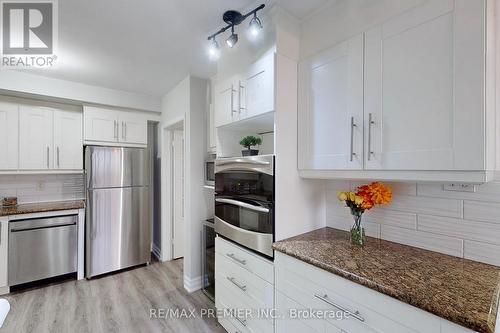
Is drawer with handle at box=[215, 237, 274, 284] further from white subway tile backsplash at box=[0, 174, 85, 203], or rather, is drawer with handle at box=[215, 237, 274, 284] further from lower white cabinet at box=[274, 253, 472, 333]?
white subway tile backsplash at box=[0, 174, 85, 203]

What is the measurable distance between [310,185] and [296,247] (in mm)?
539

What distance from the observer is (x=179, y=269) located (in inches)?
128

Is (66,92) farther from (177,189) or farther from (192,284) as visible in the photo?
(192,284)

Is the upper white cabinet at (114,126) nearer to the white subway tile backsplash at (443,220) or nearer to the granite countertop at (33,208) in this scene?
the granite countertop at (33,208)

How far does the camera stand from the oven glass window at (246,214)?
5.12ft

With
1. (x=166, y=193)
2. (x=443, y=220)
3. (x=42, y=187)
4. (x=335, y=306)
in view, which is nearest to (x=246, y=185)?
(x=335, y=306)

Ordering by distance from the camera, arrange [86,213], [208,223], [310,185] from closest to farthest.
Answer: [310,185] → [208,223] → [86,213]

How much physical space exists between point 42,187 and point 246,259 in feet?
10.4

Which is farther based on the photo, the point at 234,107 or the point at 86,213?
the point at 86,213

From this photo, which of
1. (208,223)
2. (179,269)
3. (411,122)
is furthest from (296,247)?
(179,269)

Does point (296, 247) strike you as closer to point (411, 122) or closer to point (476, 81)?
point (411, 122)

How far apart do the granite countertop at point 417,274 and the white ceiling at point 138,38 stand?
5.15 feet

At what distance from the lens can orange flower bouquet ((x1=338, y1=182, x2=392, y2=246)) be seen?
54.4 inches

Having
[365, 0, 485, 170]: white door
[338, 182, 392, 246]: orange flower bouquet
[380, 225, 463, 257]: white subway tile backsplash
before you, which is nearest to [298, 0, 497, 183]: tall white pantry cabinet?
[365, 0, 485, 170]: white door
